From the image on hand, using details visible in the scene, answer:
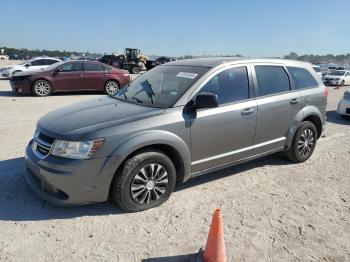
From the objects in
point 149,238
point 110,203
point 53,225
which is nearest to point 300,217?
point 149,238

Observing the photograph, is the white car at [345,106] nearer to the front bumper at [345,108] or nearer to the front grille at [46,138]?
the front bumper at [345,108]

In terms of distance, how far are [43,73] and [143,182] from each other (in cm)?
1088

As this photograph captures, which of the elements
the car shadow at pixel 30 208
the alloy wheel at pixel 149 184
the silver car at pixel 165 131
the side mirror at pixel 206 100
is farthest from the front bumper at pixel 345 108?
the car shadow at pixel 30 208

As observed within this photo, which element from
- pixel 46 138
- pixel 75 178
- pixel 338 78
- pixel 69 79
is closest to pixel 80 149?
pixel 75 178

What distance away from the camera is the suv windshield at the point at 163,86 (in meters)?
4.34

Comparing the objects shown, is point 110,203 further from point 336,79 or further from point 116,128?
point 336,79

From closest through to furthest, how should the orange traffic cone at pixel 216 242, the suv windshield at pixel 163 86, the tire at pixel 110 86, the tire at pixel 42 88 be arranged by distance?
the orange traffic cone at pixel 216 242, the suv windshield at pixel 163 86, the tire at pixel 42 88, the tire at pixel 110 86

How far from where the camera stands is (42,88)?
13.2 metres

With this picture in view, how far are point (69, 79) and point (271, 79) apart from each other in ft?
33.8

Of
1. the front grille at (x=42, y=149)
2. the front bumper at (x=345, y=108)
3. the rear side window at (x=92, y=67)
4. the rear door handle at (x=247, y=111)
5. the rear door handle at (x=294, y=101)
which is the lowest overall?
Answer: the front bumper at (x=345, y=108)

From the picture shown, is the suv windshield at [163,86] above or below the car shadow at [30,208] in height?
above

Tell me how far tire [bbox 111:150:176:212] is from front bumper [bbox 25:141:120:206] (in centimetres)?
13

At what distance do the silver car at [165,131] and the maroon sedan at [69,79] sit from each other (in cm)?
919

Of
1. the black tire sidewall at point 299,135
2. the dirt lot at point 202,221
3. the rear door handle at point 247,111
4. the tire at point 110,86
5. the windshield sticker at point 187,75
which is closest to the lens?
the dirt lot at point 202,221
